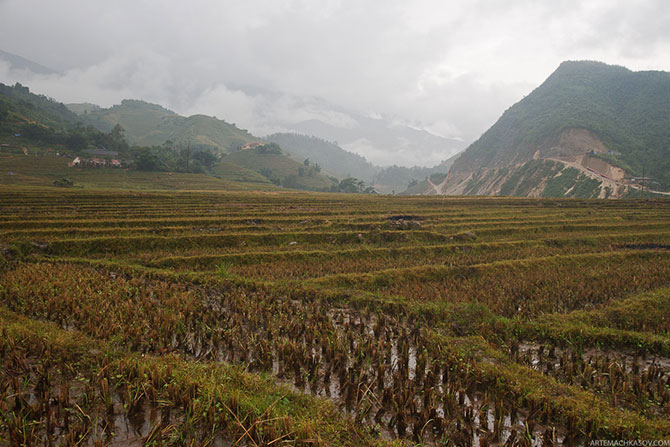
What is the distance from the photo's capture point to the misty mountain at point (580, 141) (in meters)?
70.9

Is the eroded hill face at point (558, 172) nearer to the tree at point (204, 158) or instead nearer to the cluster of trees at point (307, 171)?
the cluster of trees at point (307, 171)

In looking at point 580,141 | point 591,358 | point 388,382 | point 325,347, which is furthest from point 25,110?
point 580,141

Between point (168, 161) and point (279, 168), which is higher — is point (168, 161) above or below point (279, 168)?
below

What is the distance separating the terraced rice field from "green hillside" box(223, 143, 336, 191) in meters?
101

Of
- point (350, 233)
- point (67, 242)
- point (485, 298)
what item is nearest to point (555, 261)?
point (485, 298)

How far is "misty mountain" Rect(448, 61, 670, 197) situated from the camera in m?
70.9

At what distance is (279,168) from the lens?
132m

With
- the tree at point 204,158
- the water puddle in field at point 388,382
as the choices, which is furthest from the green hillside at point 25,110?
the water puddle in field at point 388,382

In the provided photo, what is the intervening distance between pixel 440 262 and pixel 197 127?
216m

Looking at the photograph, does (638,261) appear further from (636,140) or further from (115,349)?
(636,140)

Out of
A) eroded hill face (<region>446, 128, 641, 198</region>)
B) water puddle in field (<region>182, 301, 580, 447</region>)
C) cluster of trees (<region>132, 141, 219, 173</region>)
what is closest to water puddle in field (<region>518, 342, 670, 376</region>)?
water puddle in field (<region>182, 301, 580, 447</region>)

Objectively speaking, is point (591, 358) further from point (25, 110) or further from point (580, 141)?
point (25, 110)

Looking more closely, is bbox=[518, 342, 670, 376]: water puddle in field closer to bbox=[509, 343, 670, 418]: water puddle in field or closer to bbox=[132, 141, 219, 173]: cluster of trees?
bbox=[509, 343, 670, 418]: water puddle in field

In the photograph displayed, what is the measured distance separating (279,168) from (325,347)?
131m
